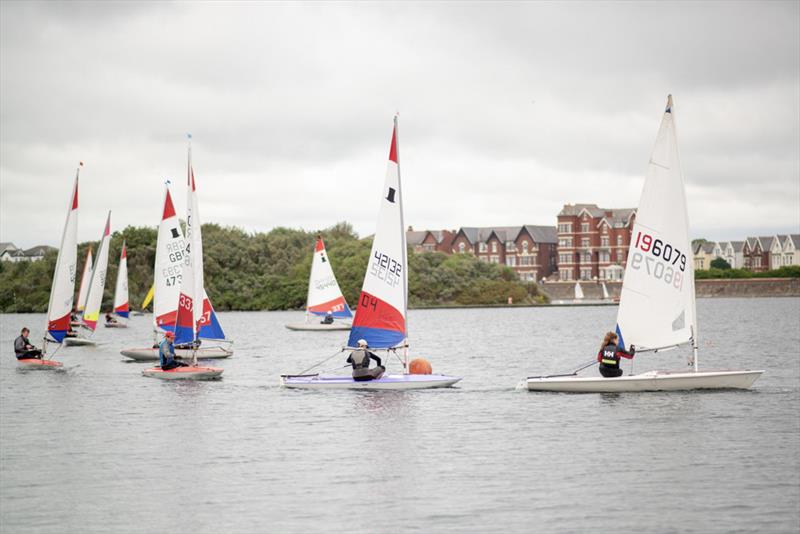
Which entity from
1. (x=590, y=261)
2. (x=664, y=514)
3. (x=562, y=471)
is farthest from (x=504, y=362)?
(x=590, y=261)

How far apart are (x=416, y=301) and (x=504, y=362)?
8264 cm

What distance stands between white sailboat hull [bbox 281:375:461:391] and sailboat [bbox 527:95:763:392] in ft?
12.0

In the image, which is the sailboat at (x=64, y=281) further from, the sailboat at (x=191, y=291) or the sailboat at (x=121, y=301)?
the sailboat at (x=121, y=301)

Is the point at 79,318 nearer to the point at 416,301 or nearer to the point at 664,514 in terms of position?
the point at 664,514

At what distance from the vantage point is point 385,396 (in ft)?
100

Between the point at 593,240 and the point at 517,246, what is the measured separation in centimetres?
1372

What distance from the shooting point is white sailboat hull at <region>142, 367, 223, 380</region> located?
35.0 m

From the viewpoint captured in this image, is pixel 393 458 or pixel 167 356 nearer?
pixel 393 458

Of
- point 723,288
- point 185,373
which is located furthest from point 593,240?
point 185,373

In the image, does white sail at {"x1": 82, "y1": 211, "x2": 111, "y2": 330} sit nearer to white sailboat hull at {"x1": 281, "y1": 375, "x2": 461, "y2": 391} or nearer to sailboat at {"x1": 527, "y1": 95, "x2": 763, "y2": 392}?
white sailboat hull at {"x1": 281, "y1": 375, "x2": 461, "y2": 391}

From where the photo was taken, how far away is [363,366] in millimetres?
29750

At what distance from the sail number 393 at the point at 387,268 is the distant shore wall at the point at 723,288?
118 metres

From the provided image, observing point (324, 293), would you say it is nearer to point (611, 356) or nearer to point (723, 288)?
point (611, 356)

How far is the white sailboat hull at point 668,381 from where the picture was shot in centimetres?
2823
